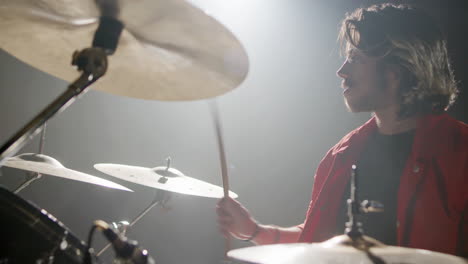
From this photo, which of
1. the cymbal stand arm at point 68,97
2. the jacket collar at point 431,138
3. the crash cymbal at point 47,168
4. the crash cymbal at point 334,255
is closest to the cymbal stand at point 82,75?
the cymbal stand arm at point 68,97

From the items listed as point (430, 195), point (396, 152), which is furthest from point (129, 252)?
point (396, 152)

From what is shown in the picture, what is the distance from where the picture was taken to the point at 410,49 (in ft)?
5.75

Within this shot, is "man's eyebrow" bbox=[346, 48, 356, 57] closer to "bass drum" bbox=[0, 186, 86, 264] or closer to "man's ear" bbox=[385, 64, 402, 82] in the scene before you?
"man's ear" bbox=[385, 64, 402, 82]

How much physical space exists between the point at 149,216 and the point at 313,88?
176 centimetres

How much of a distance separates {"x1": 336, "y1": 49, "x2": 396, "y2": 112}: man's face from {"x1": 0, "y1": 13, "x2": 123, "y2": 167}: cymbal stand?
1.11 m

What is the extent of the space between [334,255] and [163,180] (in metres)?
1.22

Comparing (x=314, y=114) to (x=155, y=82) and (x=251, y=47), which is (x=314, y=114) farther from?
(x=155, y=82)

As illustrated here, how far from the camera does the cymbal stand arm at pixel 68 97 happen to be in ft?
2.01

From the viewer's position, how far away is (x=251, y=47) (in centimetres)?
333

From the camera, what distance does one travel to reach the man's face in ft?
5.33

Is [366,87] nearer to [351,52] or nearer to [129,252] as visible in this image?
[351,52]

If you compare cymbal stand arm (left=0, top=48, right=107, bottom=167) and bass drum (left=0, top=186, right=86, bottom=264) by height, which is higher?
cymbal stand arm (left=0, top=48, right=107, bottom=167)

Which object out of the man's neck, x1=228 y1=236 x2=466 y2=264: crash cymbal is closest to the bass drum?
x1=228 y1=236 x2=466 y2=264: crash cymbal

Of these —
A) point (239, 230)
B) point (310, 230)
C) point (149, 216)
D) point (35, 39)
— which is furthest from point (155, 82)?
point (149, 216)
